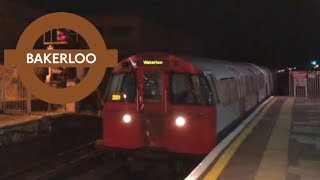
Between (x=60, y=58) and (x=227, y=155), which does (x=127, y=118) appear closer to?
(x=227, y=155)

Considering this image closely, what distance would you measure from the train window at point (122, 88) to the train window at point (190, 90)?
2.85ft

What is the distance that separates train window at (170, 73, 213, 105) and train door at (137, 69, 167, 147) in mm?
214

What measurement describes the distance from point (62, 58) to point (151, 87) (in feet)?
26.3

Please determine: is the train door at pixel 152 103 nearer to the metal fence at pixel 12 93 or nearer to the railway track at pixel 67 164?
the railway track at pixel 67 164

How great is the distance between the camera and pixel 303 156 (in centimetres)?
993

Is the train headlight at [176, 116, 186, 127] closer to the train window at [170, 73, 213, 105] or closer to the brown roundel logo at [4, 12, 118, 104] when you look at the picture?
the train window at [170, 73, 213, 105]

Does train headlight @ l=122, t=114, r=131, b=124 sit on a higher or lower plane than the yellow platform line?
higher

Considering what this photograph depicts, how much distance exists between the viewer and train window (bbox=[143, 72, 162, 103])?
10.9 m

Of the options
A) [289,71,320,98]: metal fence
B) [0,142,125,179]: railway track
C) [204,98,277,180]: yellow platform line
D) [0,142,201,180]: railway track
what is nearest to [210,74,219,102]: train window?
[204,98,277,180]: yellow platform line

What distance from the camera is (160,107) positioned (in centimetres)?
1080

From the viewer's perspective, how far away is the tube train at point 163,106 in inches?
418

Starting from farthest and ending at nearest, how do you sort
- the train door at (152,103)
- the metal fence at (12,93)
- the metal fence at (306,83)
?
the metal fence at (306,83), the metal fence at (12,93), the train door at (152,103)

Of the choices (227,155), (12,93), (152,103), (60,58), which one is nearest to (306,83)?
(60,58)

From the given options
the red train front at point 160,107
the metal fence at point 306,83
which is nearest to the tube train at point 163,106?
the red train front at point 160,107
